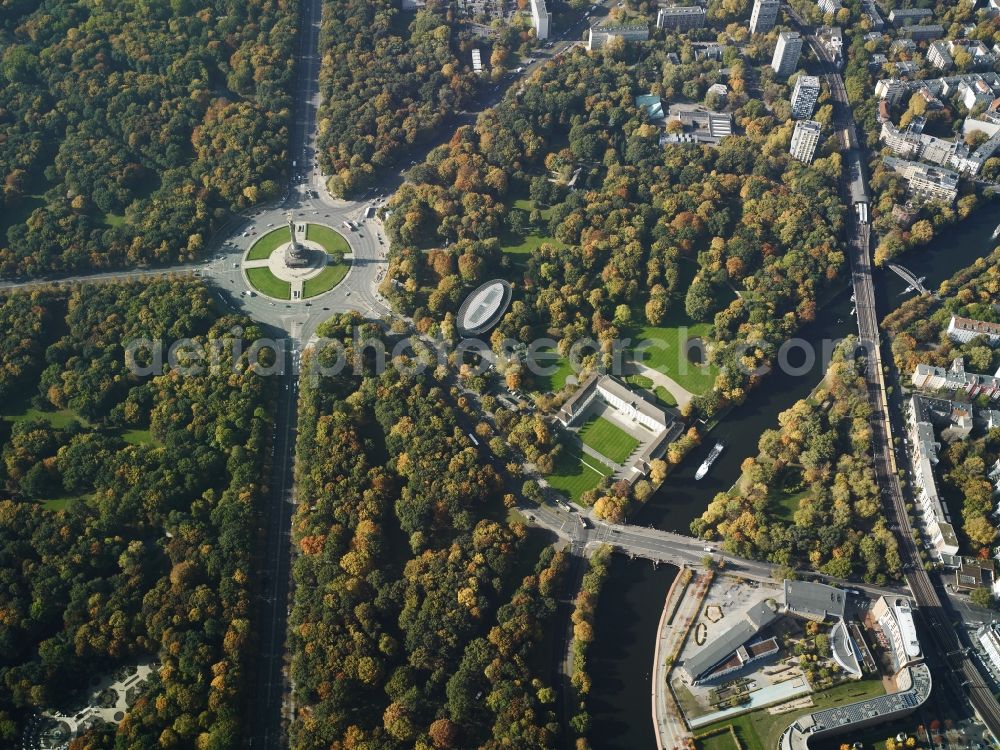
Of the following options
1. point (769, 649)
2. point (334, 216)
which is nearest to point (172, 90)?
point (334, 216)

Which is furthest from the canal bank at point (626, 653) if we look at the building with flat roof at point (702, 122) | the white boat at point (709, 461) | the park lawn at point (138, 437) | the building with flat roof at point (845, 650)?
the building with flat roof at point (702, 122)

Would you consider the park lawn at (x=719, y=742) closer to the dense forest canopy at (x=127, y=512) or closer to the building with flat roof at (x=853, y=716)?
the building with flat roof at (x=853, y=716)

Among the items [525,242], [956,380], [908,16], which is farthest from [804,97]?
[956,380]

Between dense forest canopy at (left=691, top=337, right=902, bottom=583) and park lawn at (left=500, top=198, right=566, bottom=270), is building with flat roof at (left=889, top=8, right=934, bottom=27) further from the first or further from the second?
dense forest canopy at (left=691, top=337, right=902, bottom=583)

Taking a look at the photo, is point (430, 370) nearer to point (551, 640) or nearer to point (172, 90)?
point (551, 640)

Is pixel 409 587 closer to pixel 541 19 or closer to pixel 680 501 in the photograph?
pixel 680 501
